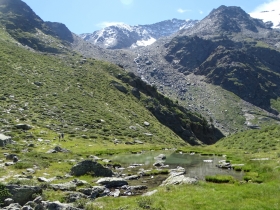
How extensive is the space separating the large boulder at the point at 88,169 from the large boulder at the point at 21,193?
9.57 metres

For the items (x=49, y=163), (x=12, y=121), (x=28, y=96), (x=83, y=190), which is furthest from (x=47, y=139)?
(x=83, y=190)

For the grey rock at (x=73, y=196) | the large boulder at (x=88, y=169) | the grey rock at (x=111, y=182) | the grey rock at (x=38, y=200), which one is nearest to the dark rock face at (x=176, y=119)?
the large boulder at (x=88, y=169)

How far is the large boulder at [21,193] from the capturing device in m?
19.0

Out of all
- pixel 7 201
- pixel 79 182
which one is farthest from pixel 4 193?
pixel 79 182

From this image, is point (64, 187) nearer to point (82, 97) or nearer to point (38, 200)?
point (38, 200)

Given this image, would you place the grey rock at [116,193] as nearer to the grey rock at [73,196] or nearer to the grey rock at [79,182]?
the grey rock at [73,196]

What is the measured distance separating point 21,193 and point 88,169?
10.8 metres

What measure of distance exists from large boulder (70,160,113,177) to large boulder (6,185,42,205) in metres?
9.57

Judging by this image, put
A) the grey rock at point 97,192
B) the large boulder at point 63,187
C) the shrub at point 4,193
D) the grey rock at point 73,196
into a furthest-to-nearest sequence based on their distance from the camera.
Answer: the large boulder at point 63,187 → the grey rock at point 97,192 → the grey rock at point 73,196 → the shrub at point 4,193

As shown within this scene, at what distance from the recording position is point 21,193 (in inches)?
759

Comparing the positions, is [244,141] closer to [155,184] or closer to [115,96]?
[155,184]

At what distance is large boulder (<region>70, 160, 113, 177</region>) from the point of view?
1157 inches

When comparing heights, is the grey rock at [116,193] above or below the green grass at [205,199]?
below

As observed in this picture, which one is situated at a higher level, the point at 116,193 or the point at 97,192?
the point at 97,192
